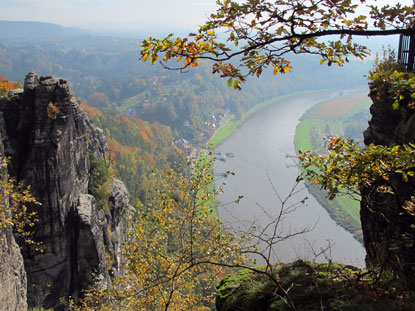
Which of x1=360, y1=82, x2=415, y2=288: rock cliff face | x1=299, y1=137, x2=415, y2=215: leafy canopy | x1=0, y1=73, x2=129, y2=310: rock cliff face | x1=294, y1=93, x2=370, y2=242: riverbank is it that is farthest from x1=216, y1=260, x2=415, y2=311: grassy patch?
x1=294, y1=93, x2=370, y2=242: riverbank

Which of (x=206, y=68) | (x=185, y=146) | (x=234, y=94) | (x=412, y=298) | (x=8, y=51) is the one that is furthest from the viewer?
(x=8, y=51)

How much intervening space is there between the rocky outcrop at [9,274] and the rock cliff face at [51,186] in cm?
375

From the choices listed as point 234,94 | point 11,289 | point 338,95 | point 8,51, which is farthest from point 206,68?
point 11,289

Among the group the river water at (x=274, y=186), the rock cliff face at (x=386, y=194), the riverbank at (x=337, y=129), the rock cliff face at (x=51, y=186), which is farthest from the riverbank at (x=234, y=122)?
the rock cliff face at (x=386, y=194)

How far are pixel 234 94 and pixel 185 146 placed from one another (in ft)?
131

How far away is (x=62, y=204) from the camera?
1416cm

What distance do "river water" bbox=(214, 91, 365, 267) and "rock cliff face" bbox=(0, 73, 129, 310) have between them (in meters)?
6.47

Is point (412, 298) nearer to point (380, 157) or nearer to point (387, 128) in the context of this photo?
point (380, 157)

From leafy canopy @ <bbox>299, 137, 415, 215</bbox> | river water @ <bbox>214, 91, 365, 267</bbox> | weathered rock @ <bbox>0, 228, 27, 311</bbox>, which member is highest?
leafy canopy @ <bbox>299, 137, 415, 215</bbox>

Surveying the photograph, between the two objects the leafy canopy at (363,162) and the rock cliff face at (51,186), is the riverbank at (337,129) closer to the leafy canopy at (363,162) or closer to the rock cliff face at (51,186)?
the rock cliff face at (51,186)

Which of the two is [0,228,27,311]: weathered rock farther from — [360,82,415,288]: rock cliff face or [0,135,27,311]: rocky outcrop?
[360,82,415,288]: rock cliff face

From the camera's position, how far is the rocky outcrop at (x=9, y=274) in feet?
26.6

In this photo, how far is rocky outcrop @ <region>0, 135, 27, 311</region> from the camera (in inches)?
320

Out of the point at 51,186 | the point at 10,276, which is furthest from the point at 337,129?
the point at 10,276
